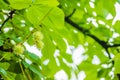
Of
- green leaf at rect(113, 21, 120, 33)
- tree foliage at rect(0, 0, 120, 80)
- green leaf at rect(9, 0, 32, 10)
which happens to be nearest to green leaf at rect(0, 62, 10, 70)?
tree foliage at rect(0, 0, 120, 80)

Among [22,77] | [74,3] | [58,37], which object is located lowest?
[22,77]

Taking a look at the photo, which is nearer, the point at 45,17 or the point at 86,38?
the point at 45,17

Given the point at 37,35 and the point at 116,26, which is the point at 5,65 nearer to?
the point at 37,35

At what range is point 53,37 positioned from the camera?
31.6 inches

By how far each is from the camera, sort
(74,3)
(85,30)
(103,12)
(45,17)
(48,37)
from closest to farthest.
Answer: (45,17) < (48,37) < (74,3) < (103,12) < (85,30)

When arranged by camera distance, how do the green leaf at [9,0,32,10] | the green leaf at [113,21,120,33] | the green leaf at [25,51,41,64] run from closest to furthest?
1. the green leaf at [9,0,32,10]
2. the green leaf at [25,51,41,64]
3. the green leaf at [113,21,120,33]

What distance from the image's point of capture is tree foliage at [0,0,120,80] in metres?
0.66

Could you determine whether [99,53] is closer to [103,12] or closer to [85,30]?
[85,30]

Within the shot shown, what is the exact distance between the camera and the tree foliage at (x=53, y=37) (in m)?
0.66

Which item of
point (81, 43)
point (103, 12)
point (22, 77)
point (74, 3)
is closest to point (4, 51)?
point (22, 77)

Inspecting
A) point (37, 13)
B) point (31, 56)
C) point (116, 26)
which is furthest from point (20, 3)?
point (116, 26)

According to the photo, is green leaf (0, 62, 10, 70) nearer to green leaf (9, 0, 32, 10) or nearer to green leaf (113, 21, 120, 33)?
green leaf (9, 0, 32, 10)

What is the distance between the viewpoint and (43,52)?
0.86 metres

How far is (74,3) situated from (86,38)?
17.7 inches
